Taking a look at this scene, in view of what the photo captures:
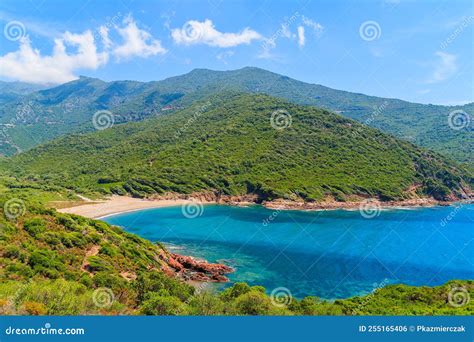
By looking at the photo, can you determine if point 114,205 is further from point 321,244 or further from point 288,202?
point 321,244

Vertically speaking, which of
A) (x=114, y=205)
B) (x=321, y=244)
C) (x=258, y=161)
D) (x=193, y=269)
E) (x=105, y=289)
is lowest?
(x=321, y=244)

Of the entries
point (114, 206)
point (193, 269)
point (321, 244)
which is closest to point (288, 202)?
point (321, 244)

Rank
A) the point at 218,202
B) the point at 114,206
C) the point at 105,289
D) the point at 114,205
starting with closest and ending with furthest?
the point at 105,289 < the point at 114,206 < the point at 114,205 < the point at 218,202

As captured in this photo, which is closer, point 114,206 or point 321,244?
point 321,244

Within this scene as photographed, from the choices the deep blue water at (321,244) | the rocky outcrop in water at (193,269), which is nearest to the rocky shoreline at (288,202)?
the deep blue water at (321,244)

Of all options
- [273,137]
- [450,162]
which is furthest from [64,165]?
[450,162]

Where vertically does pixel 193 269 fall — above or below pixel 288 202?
below

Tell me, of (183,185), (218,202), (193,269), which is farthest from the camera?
(183,185)

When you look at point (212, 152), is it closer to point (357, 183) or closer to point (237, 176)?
point (237, 176)
